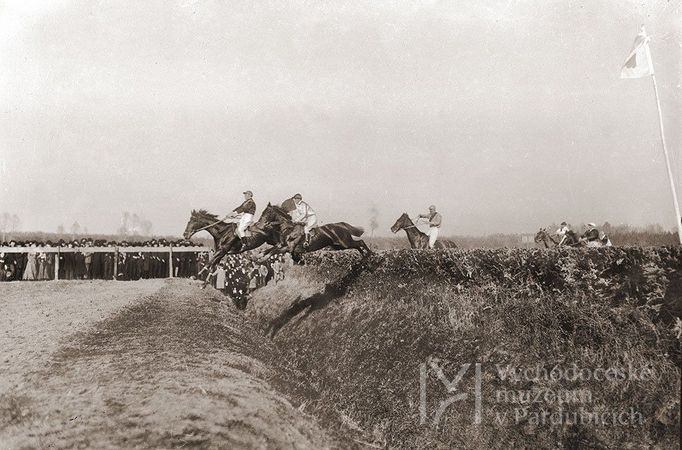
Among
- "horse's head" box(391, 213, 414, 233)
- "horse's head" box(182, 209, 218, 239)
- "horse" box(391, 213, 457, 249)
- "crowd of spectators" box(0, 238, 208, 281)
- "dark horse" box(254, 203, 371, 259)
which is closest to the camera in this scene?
"dark horse" box(254, 203, 371, 259)

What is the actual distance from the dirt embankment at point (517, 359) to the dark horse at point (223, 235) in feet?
21.5

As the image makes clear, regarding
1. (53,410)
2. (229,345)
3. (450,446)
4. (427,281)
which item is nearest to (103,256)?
(229,345)

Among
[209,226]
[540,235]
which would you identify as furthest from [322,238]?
[540,235]

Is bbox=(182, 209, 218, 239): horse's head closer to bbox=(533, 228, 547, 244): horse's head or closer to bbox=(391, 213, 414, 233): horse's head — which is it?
bbox=(391, 213, 414, 233): horse's head

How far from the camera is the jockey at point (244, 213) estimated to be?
53.7ft

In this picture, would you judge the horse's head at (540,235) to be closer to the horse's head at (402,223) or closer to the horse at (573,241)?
the horse at (573,241)

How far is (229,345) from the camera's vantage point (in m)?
9.06

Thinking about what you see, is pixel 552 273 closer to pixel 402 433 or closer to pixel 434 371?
pixel 434 371

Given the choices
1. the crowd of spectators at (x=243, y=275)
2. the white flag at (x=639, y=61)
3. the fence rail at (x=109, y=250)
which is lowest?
the crowd of spectators at (x=243, y=275)

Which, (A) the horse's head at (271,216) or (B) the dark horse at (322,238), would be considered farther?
(A) the horse's head at (271,216)

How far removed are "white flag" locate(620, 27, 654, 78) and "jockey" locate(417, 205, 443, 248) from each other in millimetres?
9390

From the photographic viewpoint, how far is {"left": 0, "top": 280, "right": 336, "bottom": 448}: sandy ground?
15.3 feet

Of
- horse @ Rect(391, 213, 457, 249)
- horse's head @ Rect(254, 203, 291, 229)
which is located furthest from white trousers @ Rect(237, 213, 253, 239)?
horse @ Rect(391, 213, 457, 249)

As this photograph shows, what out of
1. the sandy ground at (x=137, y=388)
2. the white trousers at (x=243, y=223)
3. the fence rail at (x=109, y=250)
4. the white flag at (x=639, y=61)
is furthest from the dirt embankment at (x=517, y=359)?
the fence rail at (x=109, y=250)
